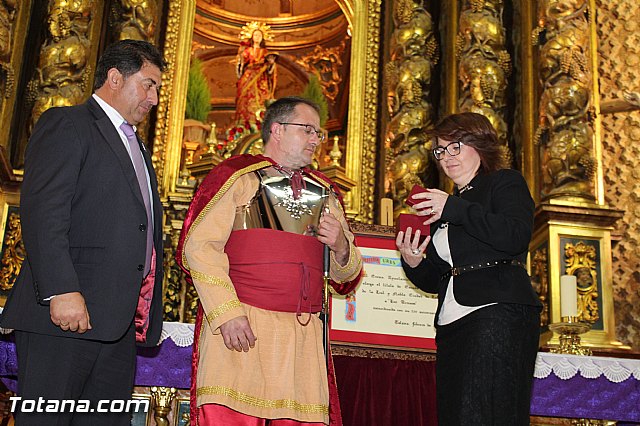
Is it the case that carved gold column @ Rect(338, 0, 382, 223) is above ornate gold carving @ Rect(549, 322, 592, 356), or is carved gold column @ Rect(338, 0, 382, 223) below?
above

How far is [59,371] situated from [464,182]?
1.52 meters

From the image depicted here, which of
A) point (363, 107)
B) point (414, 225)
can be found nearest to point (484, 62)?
point (363, 107)

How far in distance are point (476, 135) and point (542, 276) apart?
3.02 meters

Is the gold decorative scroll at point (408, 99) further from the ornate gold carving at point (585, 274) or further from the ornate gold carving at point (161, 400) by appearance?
the ornate gold carving at point (161, 400)

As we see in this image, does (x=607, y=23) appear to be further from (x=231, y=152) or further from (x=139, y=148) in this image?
(x=139, y=148)

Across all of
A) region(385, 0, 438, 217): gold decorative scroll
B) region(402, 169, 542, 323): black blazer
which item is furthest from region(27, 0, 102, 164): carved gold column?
region(402, 169, 542, 323): black blazer

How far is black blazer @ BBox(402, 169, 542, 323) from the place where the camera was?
8.89 feet

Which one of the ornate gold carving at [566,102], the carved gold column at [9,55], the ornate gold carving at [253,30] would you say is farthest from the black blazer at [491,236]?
the ornate gold carving at [253,30]

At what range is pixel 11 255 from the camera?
5676mm

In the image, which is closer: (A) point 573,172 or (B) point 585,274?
(B) point 585,274

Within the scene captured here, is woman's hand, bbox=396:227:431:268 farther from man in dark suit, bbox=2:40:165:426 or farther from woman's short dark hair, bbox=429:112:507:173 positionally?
man in dark suit, bbox=2:40:165:426

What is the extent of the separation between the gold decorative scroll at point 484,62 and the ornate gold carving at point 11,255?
3.45 meters

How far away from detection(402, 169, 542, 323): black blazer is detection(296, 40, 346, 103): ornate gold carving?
549cm

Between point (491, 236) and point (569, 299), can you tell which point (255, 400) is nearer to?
point (491, 236)
